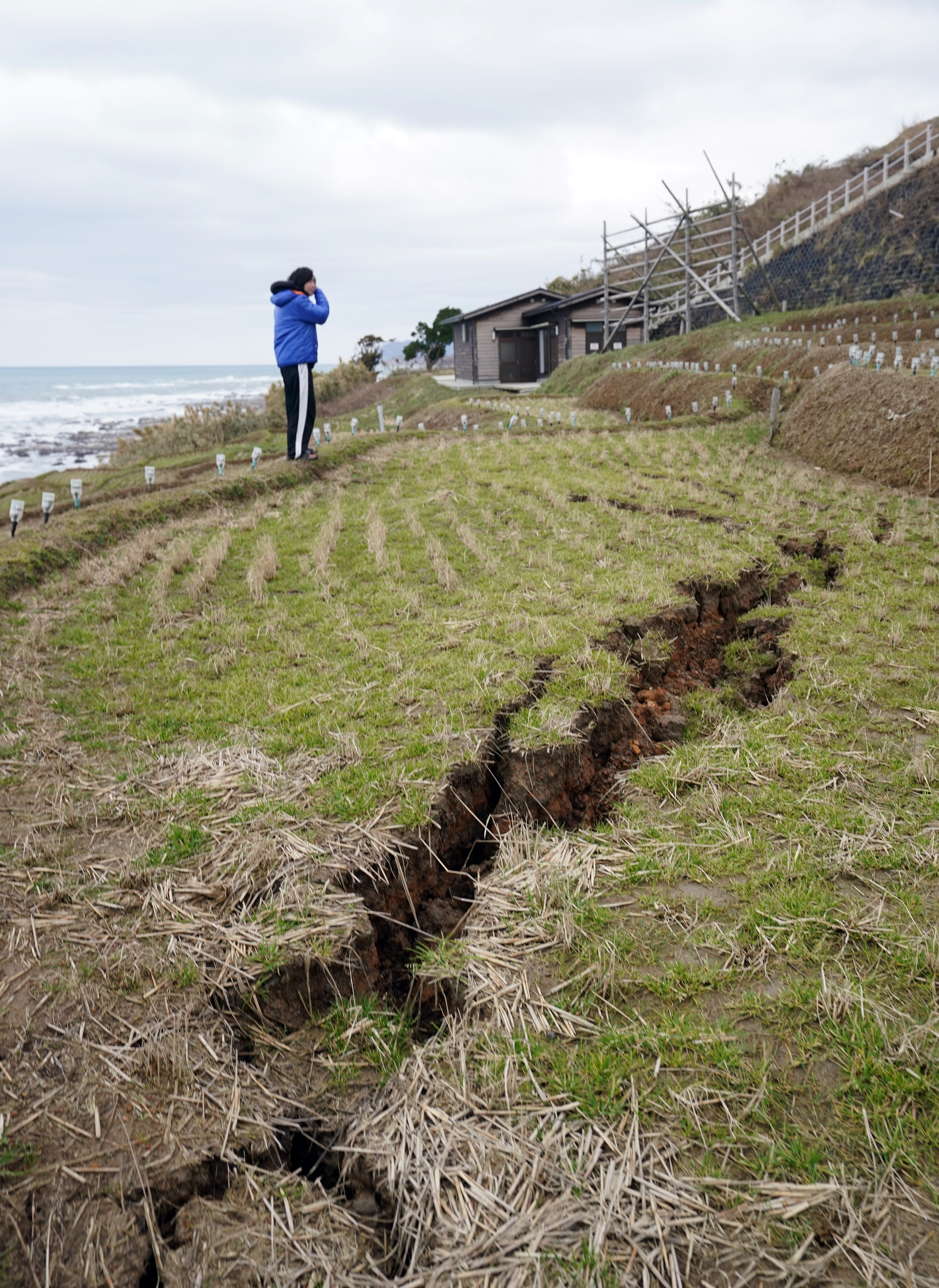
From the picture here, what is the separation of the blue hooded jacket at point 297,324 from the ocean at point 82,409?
18.5 m

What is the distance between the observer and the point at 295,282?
11242mm

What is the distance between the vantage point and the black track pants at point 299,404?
11.6m

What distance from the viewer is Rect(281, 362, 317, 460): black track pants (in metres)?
11.6

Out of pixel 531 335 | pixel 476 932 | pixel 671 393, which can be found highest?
pixel 531 335

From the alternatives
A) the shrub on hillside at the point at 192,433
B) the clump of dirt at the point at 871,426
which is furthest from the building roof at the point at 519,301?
the clump of dirt at the point at 871,426

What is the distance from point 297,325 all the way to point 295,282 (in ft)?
1.83

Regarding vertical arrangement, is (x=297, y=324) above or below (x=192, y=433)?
above

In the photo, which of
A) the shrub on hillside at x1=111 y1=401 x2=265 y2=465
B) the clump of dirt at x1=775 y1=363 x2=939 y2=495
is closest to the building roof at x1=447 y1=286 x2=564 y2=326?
the shrub on hillside at x1=111 y1=401 x2=265 y2=465

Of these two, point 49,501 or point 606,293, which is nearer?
point 49,501

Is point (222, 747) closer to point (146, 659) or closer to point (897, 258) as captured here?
point (146, 659)

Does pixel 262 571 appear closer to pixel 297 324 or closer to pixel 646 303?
pixel 297 324

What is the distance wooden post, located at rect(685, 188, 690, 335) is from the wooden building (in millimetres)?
4345

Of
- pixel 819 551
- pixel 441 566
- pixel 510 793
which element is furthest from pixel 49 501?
pixel 819 551

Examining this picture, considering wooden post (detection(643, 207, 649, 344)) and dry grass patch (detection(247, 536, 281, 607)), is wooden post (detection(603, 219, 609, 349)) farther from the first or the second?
dry grass patch (detection(247, 536, 281, 607))
